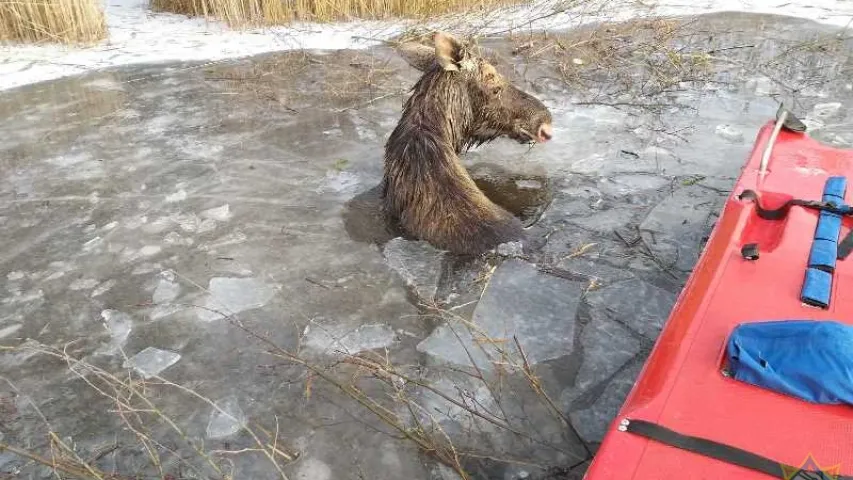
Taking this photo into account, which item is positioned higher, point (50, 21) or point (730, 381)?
point (50, 21)

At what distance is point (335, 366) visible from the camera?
118 inches

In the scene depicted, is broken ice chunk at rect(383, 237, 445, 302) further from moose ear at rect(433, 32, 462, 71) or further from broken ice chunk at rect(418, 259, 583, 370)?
moose ear at rect(433, 32, 462, 71)

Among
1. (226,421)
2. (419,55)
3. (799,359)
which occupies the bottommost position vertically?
(226,421)

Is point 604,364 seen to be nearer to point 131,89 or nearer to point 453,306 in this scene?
point 453,306

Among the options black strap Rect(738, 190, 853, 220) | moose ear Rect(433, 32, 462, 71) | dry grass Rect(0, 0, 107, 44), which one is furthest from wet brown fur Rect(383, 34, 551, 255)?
dry grass Rect(0, 0, 107, 44)

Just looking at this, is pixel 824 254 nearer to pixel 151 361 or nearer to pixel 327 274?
pixel 327 274

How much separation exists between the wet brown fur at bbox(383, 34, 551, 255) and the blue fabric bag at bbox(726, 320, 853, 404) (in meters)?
1.86

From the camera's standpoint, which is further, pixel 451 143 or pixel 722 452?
pixel 451 143

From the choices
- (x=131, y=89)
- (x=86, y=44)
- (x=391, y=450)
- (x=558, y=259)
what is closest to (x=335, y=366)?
(x=391, y=450)

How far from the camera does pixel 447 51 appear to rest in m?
3.84

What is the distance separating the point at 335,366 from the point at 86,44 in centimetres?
721

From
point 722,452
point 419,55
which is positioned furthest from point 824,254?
point 419,55

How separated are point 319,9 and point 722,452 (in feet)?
27.4

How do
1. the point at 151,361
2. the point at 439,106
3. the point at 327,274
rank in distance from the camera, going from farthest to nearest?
the point at 439,106 → the point at 327,274 → the point at 151,361
